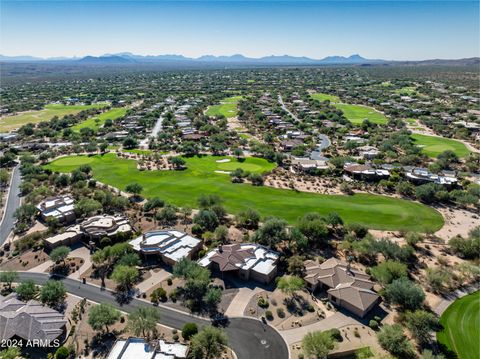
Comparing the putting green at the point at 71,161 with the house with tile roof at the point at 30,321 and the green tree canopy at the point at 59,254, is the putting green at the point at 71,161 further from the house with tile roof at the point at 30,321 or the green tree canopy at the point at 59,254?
the house with tile roof at the point at 30,321

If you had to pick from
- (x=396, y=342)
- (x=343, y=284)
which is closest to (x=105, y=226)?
(x=343, y=284)

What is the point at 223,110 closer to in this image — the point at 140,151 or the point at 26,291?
the point at 140,151

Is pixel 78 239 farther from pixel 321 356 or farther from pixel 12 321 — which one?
pixel 321 356

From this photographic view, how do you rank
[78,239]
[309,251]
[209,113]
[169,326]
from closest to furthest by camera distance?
[169,326] < [309,251] < [78,239] < [209,113]

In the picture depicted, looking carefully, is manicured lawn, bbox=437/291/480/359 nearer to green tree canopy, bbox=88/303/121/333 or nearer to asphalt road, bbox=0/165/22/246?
green tree canopy, bbox=88/303/121/333

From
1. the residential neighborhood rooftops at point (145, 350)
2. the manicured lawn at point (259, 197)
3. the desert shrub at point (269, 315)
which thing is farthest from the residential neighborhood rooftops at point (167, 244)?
the desert shrub at point (269, 315)

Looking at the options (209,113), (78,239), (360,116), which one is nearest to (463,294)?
(78,239)
